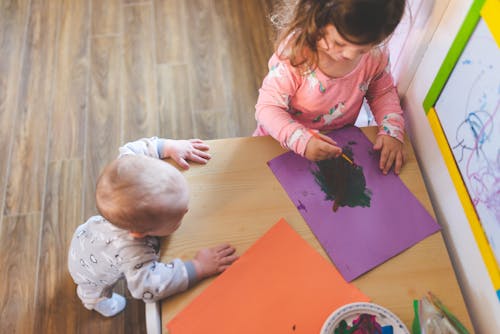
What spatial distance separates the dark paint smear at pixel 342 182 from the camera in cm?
78

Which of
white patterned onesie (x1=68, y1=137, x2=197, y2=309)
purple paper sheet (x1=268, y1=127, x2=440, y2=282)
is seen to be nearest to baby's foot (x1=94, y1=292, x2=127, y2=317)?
white patterned onesie (x1=68, y1=137, x2=197, y2=309)

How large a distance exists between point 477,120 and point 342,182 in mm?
259

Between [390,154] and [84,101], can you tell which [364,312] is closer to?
[390,154]

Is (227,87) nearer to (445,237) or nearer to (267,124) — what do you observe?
(267,124)

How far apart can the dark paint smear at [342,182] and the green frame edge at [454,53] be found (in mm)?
173

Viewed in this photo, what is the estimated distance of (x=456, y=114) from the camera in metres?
0.67

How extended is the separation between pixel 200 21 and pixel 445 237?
1385 millimetres

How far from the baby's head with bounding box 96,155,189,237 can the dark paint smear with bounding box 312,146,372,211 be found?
261mm

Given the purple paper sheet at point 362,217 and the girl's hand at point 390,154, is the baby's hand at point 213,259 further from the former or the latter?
the girl's hand at point 390,154

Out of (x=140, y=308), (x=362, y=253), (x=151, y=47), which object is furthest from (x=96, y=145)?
(x=362, y=253)

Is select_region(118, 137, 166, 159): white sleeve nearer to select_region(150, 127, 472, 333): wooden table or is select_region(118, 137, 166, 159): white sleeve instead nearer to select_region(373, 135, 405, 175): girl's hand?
select_region(150, 127, 472, 333): wooden table

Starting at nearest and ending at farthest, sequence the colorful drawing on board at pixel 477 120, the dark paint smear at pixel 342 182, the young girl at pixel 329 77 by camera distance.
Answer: the colorful drawing on board at pixel 477 120 < the young girl at pixel 329 77 < the dark paint smear at pixel 342 182

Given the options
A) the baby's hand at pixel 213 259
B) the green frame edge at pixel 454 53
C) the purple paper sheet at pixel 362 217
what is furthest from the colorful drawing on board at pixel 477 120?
the baby's hand at pixel 213 259

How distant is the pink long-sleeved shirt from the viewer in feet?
2.73
